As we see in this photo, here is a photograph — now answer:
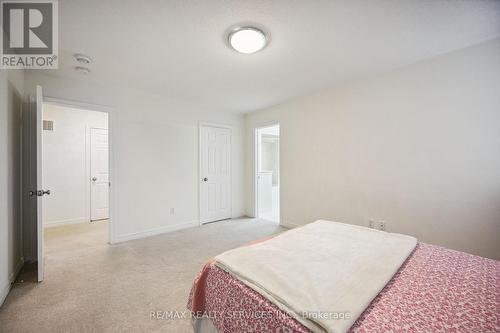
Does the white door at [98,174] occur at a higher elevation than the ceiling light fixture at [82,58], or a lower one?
lower

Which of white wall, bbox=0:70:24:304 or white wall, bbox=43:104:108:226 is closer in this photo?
white wall, bbox=0:70:24:304

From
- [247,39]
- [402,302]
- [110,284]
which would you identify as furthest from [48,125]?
[402,302]

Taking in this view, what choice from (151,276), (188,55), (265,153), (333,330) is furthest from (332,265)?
(265,153)

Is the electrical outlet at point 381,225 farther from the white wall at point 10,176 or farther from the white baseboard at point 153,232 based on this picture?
the white wall at point 10,176

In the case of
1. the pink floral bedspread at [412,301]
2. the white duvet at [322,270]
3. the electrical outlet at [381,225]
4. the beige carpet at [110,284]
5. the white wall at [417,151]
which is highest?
the white wall at [417,151]

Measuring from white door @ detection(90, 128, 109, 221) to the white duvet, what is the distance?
4.50 m

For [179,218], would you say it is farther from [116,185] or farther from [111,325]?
[111,325]

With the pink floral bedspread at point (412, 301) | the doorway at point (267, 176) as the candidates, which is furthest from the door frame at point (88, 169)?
the pink floral bedspread at point (412, 301)

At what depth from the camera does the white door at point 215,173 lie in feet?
13.5

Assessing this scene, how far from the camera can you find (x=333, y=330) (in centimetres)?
72

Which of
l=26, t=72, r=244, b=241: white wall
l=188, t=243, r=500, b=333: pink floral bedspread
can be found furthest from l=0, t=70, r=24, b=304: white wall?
l=188, t=243, r=500, b=333: pink floral bedspread

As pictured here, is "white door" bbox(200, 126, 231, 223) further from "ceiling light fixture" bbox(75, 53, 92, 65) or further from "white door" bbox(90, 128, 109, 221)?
"white door" bbox(90, 128, 109, 221)

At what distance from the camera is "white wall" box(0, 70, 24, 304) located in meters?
1.78

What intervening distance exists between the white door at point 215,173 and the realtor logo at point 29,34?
91.8 inches
